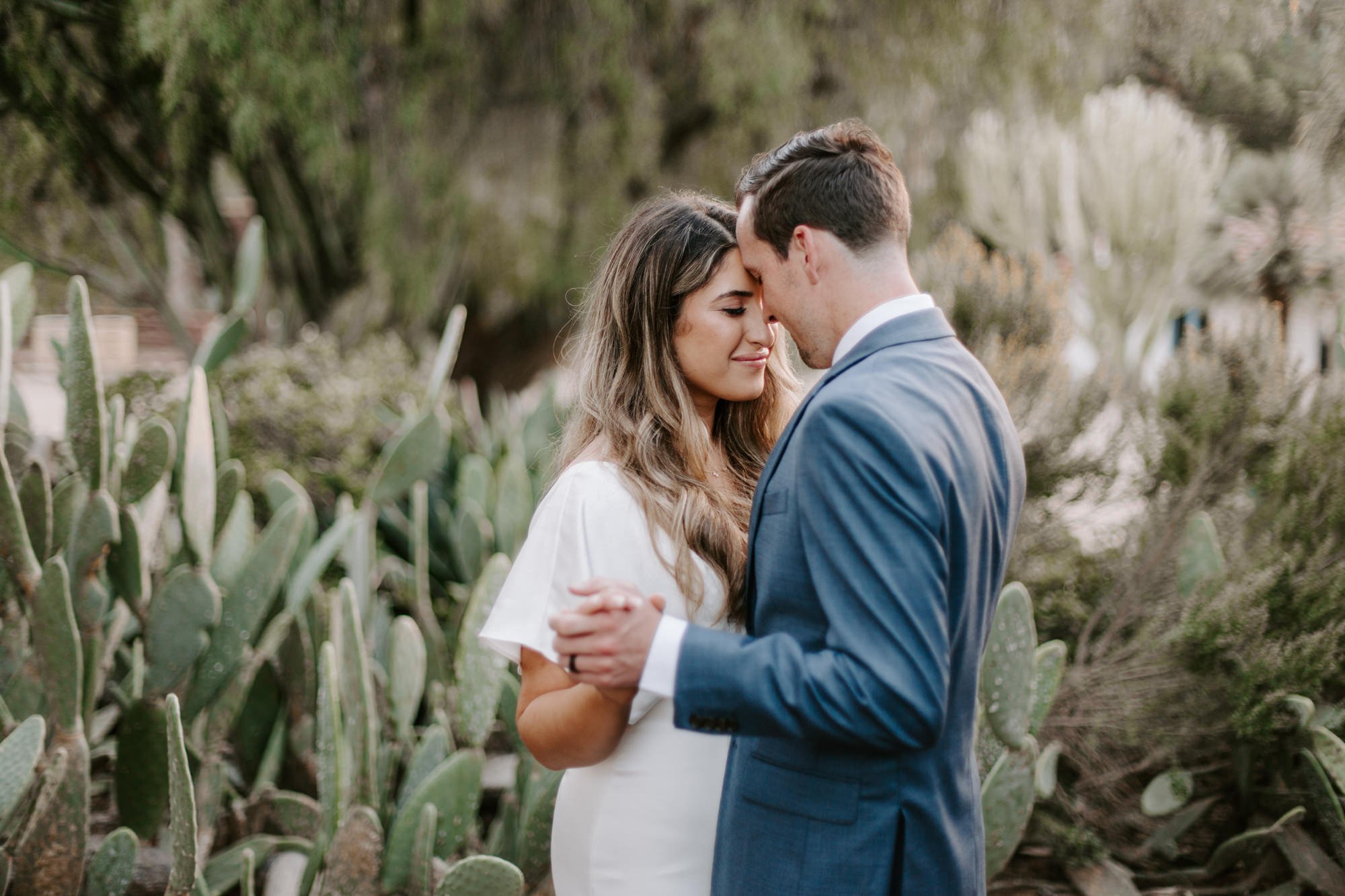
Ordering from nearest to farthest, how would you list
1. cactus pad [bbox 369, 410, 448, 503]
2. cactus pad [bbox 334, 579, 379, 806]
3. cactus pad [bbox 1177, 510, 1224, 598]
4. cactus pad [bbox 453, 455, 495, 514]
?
cactus pad [bbox 334, 579, 379, 806], cactus pad [bbox 1177, 510, 1224, 598], cactus pad [bbox 369, 410, 448, 503], cactus pad [bbox 453, 455, 495, 514]

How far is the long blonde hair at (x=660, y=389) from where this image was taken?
1811mm

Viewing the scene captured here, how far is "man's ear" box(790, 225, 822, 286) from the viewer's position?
1613 mm

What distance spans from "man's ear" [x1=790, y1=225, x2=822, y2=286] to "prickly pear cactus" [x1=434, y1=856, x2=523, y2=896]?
1323 millimetres

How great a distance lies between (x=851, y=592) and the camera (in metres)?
1.33

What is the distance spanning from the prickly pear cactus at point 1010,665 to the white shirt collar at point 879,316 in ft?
3.78

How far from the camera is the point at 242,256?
16.2 ft

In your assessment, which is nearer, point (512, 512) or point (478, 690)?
point (478, 690)

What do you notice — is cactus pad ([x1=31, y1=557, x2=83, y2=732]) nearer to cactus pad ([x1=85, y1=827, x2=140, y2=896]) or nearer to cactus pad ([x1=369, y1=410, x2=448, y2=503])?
cactus pad ([x1=85, y1=827, x2=140, y2=896])

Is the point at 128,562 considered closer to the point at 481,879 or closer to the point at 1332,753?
the point at 481,879

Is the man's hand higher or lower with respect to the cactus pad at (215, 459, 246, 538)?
higher

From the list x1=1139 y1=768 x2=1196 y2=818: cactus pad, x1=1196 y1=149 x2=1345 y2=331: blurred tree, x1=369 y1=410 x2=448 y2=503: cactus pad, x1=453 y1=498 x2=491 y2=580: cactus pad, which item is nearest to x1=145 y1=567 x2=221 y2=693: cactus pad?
x1=369 y1=410 x2=448 y2=503: cactus pad

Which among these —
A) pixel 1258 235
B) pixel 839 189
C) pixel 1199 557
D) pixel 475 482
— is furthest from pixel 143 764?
pixel 1258 235

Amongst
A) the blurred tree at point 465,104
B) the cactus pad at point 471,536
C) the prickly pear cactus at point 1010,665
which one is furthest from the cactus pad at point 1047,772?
the blurred tree at point 465,104

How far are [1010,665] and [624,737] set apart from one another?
3.76ft
